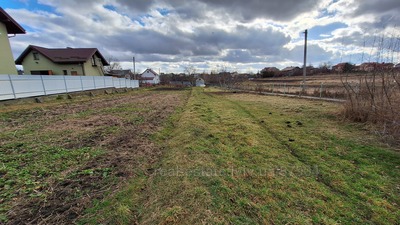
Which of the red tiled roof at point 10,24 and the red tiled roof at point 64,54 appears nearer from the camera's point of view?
the red tiled roof at point 10,24

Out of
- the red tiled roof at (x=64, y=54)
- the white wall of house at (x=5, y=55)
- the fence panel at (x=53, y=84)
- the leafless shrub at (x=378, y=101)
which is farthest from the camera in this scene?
the red tiled roof at (x=64, y=54)

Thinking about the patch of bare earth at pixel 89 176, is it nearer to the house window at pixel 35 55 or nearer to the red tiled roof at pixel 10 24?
the red tiled roof at pixel 10 24

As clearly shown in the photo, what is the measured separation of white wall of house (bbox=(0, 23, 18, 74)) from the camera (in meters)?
13.2

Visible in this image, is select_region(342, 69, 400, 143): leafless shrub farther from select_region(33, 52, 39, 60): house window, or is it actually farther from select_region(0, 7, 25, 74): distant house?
select_region(33, 52, 39, 60): house window

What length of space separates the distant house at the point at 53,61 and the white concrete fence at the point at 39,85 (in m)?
6.96

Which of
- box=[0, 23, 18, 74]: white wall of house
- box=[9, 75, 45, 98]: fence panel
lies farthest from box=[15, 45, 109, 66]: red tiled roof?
box=[9, 75, 45, 98]: fence panel

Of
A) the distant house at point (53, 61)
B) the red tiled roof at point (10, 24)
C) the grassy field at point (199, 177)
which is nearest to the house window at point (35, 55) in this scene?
the distant house at point (53, 61)

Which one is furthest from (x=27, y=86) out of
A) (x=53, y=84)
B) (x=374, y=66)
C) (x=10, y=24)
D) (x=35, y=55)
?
(x=374, y=66)

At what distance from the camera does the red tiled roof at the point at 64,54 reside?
935 inches

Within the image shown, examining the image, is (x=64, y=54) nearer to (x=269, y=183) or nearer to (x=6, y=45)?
(x=6, y=45)

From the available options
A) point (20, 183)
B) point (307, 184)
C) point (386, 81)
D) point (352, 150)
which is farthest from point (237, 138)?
point (386, 81)

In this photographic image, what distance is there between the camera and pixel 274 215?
83.0 inches

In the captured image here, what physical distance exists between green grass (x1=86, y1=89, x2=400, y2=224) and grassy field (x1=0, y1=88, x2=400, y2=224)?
0.05 feet

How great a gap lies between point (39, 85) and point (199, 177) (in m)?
15.3
